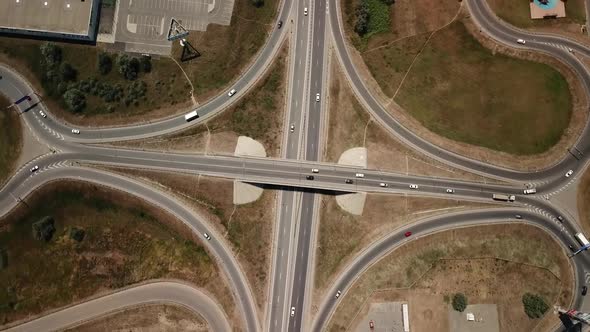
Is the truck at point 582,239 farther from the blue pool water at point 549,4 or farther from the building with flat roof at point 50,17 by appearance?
the building with flat roof at point 50,17

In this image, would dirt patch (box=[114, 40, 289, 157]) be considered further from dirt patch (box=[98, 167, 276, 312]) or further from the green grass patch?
the green grass patch

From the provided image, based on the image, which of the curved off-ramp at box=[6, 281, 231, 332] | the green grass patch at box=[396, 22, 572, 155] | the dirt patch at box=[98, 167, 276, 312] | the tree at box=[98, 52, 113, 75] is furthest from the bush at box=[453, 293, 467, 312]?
the tree at box=[98, 52, 113, 75]

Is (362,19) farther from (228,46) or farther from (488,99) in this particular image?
(488,99)

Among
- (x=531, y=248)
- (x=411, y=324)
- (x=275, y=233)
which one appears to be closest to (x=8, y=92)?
(x=275, y=233)

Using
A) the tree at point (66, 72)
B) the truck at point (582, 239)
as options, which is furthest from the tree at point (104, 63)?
the truck at point (582, 239)

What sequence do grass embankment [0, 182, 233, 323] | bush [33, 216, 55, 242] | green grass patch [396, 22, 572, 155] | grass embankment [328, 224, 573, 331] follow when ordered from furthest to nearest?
green grass patch [396, 22, 572, 155] < bush [33, 216, 55, 242] < grass embankment [0, 182, 233, 323] < grass embankment [328, 224, 573, 331]

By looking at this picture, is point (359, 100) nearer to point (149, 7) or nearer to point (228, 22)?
point (228, 22)
